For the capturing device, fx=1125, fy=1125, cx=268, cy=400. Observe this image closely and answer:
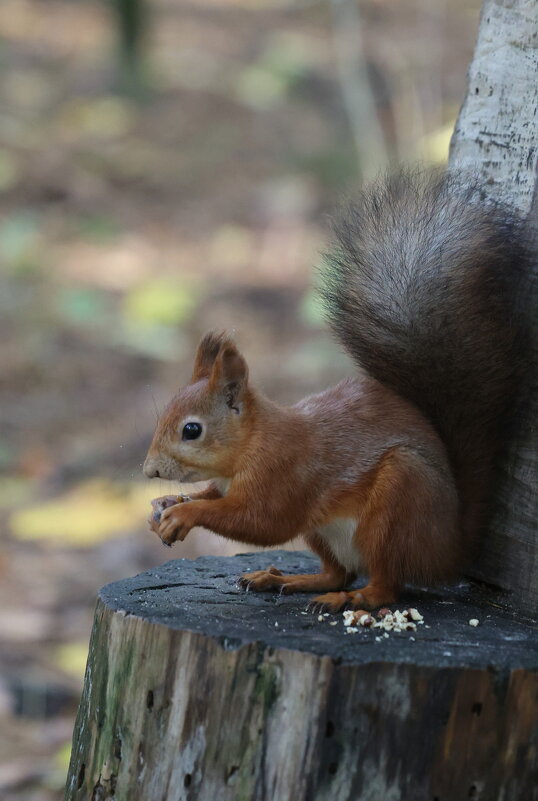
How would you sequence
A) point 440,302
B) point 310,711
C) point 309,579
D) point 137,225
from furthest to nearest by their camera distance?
point 137,225
point 309,579
point 440,302
point 310,711

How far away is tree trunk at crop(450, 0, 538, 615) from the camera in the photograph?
5.99 ft

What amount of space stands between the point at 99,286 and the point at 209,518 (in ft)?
13.5

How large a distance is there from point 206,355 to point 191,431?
5.9 inches

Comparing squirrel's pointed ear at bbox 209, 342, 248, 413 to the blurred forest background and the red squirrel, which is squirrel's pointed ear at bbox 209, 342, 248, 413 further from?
the blurred forest background

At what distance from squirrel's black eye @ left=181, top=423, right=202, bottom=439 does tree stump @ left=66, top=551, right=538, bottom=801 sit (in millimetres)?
265

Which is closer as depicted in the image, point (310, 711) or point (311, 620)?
point (310, 711)

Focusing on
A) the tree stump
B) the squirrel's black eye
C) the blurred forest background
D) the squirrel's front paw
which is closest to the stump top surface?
the tree stump

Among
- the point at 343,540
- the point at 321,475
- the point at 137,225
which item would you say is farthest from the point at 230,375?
the point at 137,225

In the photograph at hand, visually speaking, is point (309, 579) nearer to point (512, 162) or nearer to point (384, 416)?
point (384, 416)

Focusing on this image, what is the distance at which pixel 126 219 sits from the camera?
246 inches

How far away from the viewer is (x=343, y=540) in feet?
5.78

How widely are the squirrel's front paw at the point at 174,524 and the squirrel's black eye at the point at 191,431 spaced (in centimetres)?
11

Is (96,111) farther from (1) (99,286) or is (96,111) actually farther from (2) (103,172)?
(1) (99,286)

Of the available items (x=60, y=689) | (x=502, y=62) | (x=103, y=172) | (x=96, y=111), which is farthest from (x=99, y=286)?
(x=502, y=62)
